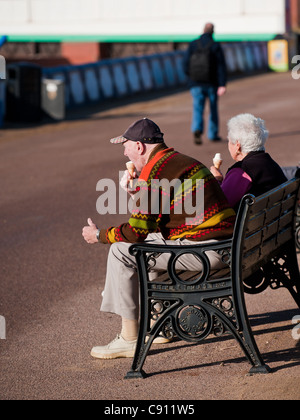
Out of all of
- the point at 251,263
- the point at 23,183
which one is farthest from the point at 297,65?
the point at 251,263

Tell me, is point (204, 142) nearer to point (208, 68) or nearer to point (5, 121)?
point (208, 68)

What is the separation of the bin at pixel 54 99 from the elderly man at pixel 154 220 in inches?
544

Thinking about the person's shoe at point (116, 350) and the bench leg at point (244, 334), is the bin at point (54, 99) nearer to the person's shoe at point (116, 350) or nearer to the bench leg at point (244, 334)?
the person's shoe at point (116, 350)

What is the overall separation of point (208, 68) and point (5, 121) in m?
6.33

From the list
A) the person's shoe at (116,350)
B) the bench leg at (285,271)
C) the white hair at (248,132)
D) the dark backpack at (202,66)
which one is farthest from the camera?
the dark backpack at (202,66)

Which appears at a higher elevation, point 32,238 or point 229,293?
point 229,293

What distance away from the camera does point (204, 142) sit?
1465cm

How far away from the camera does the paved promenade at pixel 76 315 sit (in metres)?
4.76

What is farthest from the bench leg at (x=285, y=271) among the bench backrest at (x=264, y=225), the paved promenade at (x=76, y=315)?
the paved promenade at (x=76, y=315)

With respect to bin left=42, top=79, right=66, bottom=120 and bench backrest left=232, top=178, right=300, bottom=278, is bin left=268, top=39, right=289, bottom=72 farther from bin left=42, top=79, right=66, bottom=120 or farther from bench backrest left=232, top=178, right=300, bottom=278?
bench backrest left=232, top=178, right=300, bottom=278

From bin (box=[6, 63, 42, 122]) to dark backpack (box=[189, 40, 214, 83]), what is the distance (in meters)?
5.29

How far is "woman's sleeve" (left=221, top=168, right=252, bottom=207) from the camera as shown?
5.21m

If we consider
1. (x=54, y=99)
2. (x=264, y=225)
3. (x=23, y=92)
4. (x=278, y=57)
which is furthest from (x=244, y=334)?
(x=278, y=57)

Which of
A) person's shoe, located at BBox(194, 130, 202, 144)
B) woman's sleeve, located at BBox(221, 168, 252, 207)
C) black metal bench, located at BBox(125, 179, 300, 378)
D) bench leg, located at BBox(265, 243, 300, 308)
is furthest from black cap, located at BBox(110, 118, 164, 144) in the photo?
person's shoe, located at BBox(194, 130, 202, 144)
